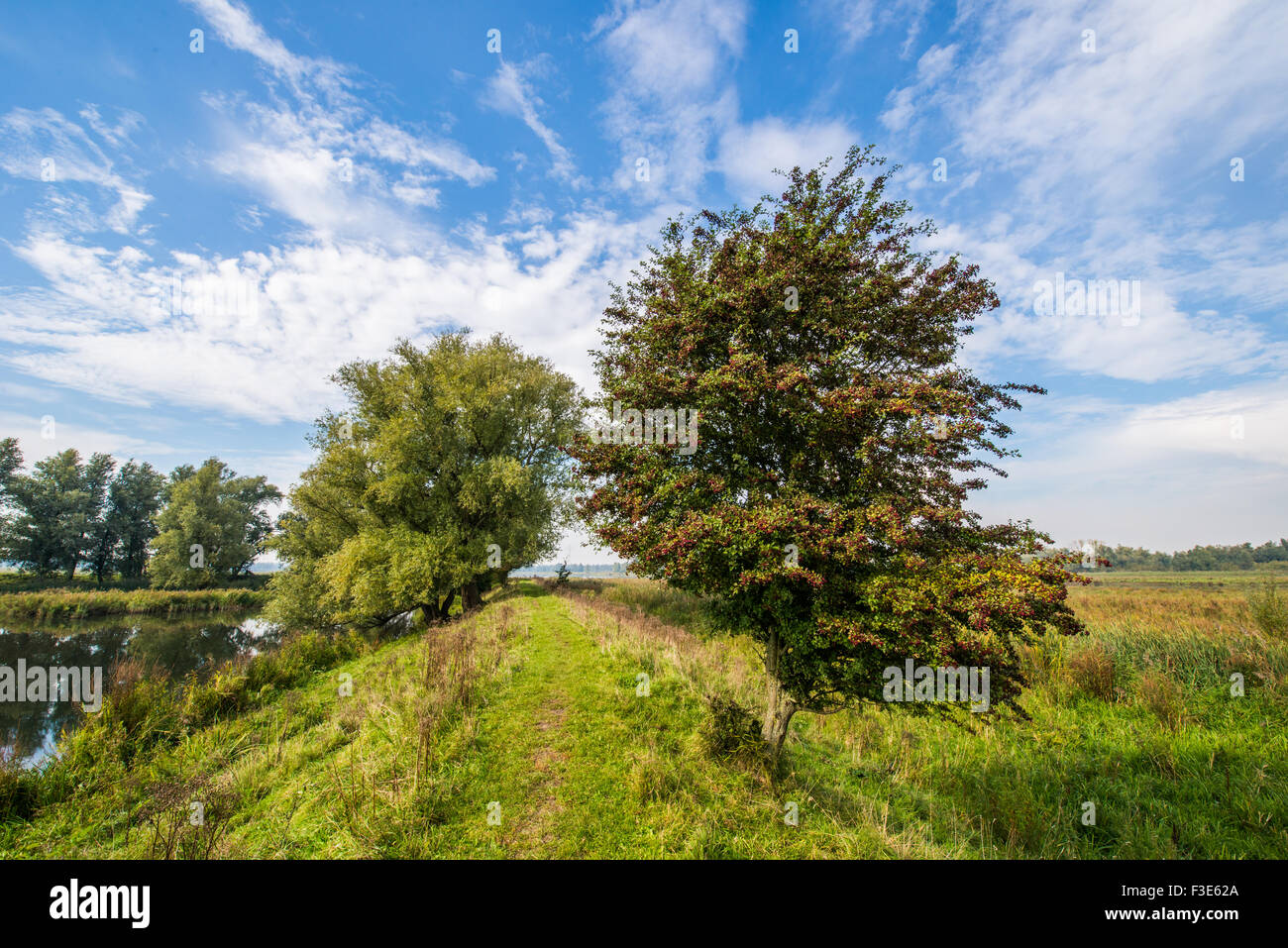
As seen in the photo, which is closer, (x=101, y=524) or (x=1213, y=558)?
(x=101, y=524)

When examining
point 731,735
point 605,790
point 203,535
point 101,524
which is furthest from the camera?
point 101,524

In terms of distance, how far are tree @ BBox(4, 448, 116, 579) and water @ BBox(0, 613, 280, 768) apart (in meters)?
33.5

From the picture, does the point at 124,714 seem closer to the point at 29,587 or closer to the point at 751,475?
the point at 751,475

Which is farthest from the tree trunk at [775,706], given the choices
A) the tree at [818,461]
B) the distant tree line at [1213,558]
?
the distant tree line at [1213,558]

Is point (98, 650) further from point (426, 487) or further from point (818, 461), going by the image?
point (818, 461)

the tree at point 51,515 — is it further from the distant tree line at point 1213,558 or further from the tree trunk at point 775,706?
the distant tree line at point 1213,558

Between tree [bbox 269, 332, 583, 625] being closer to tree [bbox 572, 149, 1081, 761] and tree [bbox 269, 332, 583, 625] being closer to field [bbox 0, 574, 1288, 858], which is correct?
field [bbox 0, 574, 1288, 858]

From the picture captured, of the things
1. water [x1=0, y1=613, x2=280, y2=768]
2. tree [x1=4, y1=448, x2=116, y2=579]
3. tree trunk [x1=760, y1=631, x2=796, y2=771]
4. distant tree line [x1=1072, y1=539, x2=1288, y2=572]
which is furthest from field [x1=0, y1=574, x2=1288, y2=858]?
distant tree line [x1=1072, y1=539, x2=1288, y2=572]

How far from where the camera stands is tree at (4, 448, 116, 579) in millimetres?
50312

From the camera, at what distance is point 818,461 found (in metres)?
6.18

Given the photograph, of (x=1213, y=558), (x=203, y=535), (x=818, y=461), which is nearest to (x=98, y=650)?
(x=203, y=535)

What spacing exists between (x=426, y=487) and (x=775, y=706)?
22536mm

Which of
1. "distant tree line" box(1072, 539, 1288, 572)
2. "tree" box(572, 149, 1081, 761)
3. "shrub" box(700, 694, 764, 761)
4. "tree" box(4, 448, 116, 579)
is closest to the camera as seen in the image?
"tree" box(572, 149, 1081, 761)
